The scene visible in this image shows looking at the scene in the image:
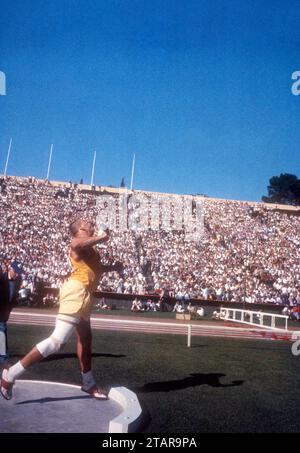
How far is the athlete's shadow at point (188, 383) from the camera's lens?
538cm

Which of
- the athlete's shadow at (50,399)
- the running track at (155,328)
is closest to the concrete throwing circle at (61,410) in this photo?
the athlete's shadow at (50,399)

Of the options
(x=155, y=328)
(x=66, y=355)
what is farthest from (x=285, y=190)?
(x=66, y=355)

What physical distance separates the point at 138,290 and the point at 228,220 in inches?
758

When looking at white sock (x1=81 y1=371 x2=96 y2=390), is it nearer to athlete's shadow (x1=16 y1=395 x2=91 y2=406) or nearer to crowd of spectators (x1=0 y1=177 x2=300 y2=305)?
athlete's shadow (x1=16 y1=395 x2=91 y2=406)

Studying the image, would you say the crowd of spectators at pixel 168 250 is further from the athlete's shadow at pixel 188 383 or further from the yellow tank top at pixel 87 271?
the yellow tank top at pixel 87 271

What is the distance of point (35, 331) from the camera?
11.4 meters

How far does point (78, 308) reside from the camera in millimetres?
4340

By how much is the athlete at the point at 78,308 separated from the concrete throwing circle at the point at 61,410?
0.16m

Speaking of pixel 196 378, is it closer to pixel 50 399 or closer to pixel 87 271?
pixel 50 399

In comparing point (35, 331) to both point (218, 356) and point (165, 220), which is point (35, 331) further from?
point (165, 220)

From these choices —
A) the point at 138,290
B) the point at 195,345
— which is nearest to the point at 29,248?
the point at 138,290

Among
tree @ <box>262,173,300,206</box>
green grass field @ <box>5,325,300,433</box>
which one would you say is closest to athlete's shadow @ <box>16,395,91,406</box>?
green grass field @ <box>5,325,300,433</box>

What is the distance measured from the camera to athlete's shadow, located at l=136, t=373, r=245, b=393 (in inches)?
212

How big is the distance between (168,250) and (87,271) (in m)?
29.9
